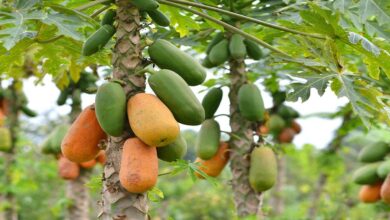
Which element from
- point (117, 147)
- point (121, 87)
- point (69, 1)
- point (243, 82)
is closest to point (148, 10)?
point (121, 87)

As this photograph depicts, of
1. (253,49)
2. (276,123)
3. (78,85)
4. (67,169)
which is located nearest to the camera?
(253,49)

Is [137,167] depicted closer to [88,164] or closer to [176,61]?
[176,61]

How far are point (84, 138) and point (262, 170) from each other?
132 centimetres

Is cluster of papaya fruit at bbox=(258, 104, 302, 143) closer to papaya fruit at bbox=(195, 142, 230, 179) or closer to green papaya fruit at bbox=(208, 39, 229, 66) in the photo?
papaya fruit at bbox=(195, 142, 230, 179)

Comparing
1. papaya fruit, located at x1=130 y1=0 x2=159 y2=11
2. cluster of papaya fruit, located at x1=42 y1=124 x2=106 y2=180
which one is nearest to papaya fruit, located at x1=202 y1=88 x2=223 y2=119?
papaya fruit, located at x1=130 y1=0 x2=159 y2=11

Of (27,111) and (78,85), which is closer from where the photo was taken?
(78,85)

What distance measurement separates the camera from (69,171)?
15.5ft

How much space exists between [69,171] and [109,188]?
2533mm

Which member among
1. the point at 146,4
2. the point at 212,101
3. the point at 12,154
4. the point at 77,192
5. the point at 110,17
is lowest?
the point at 12,154

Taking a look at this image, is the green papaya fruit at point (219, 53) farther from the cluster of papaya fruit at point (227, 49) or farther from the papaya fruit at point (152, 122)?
the papaya fruit at point (152, 122)

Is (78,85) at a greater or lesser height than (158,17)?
→ lesser

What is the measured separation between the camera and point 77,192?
198 inches

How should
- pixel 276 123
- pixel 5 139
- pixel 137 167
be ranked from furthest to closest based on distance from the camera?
pixel 5 139, pixel 276 123, pixel 137 167

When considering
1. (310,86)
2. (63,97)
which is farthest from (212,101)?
(63,97)
